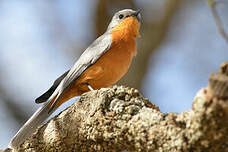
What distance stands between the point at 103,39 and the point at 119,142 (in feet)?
8.66

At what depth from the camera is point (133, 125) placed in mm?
3209

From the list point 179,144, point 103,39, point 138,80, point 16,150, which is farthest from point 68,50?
point 179,144

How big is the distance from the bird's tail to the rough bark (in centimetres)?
9

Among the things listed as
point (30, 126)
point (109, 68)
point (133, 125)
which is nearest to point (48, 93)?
point (30, 126)

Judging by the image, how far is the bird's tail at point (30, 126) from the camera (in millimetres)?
4129

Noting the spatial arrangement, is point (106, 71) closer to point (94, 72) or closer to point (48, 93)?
point (94, 72)

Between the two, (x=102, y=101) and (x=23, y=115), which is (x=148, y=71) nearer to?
(x=23, y=115)

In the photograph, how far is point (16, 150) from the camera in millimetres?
4074

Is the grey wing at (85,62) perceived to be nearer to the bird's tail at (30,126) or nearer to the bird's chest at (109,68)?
the bird's chest at (109,68)

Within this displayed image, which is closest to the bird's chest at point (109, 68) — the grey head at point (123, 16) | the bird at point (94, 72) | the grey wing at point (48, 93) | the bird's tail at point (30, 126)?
the bird at point (94, 72)

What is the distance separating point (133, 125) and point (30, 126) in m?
1.78

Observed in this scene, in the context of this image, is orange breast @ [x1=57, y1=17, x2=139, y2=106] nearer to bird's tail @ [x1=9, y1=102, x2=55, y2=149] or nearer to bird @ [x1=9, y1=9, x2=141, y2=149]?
bird @ [x1=9, y1=9, x2=141, y2=149]

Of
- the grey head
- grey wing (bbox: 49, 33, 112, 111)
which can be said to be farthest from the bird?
the grey head

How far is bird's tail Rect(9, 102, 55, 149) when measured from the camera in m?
4.13
